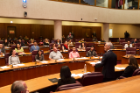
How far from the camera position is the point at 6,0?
10414mm

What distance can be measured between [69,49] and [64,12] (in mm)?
5867

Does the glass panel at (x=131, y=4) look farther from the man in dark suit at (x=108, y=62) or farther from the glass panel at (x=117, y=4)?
the man in dark suit at (x=108, y=62)

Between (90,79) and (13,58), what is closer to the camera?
(90,79)

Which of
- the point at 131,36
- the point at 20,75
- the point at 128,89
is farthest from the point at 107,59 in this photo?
the point at 131,36

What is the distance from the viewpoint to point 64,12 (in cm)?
1293

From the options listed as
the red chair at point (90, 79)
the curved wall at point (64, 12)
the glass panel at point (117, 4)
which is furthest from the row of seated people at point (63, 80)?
the glass panel at point (117, 4)

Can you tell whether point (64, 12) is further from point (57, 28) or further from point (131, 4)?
point (131, 4)

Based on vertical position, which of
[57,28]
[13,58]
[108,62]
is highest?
[57,28]

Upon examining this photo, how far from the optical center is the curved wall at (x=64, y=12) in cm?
1070

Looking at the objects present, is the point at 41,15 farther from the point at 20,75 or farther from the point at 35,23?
the point at 20,75

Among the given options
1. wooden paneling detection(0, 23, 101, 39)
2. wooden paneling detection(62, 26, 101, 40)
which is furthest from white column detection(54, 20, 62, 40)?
wooden paneling detection(62, 26, 101, 40)

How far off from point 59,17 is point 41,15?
1648 millimetres

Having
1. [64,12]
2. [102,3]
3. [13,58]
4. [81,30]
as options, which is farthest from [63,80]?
[81,30]

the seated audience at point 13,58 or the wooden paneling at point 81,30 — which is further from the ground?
the wooden paneling at point 81,30
